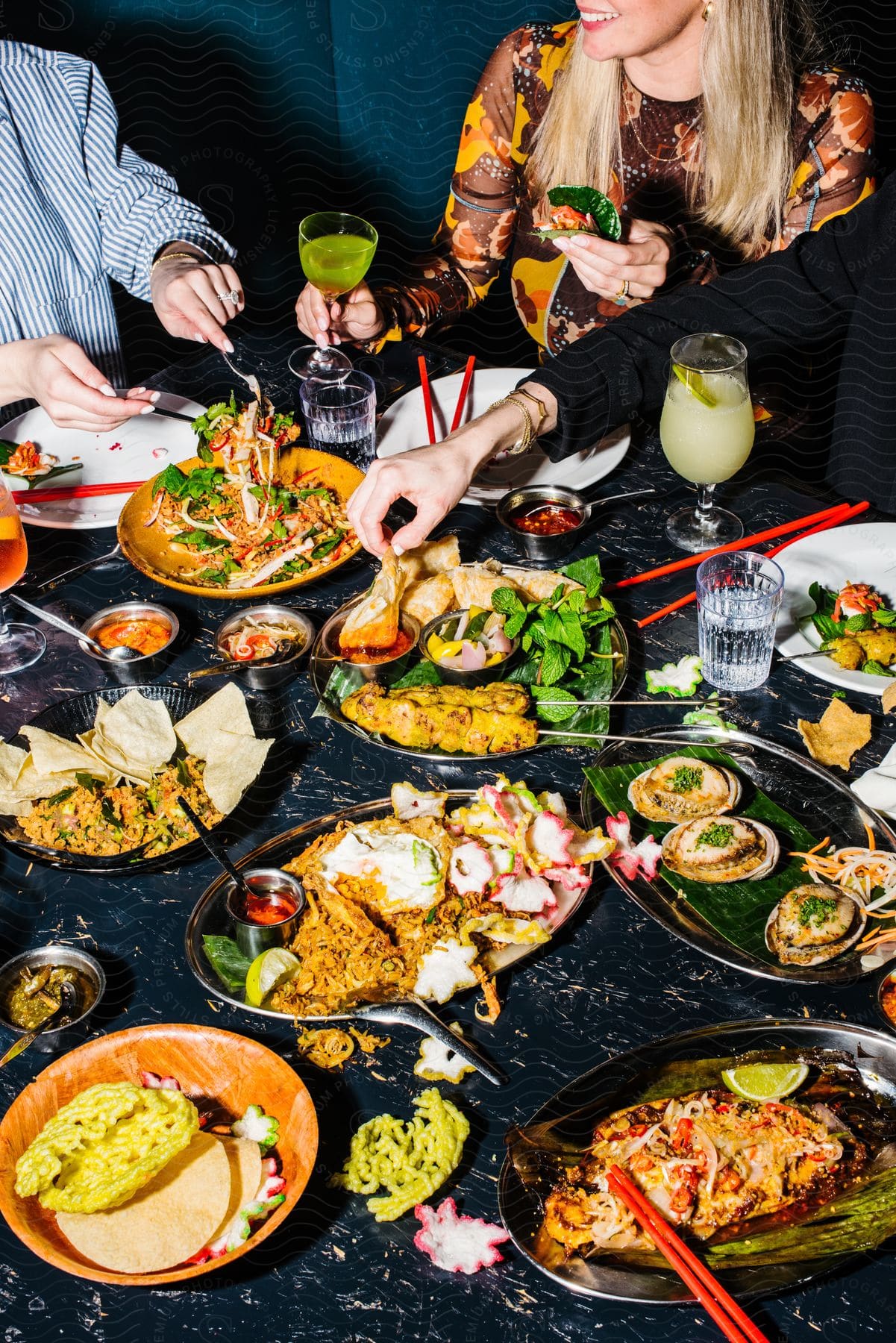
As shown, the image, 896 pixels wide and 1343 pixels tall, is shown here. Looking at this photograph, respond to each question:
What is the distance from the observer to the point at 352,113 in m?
4.93

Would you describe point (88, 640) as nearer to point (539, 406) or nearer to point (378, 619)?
point (378, 619)

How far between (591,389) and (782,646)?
0.76 meters

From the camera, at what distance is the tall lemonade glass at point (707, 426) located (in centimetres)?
238

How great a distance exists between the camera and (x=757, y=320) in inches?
107

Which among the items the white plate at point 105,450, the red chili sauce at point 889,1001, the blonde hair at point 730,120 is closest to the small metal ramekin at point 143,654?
the white plate at point 105,450

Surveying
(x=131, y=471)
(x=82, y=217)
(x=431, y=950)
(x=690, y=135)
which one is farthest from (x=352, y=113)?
(x=431, y=950)

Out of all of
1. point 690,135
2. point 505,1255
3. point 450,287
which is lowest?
point 505,1255

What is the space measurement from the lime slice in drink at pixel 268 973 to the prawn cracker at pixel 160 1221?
252 mm

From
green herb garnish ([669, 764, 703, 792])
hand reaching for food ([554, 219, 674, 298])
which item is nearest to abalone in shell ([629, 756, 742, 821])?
green herb garnish ([669, 764, 703, 792])

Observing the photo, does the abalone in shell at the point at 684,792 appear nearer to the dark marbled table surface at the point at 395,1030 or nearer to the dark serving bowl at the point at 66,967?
the dark marbled table surface at the point at 395,1030

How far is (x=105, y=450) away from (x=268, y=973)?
67.5 inches

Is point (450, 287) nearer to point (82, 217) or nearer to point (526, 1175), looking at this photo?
point (82, 217)

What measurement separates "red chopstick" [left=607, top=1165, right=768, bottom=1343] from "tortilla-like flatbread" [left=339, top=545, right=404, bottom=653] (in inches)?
44.2

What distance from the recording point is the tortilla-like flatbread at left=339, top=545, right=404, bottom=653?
7.37 ft
